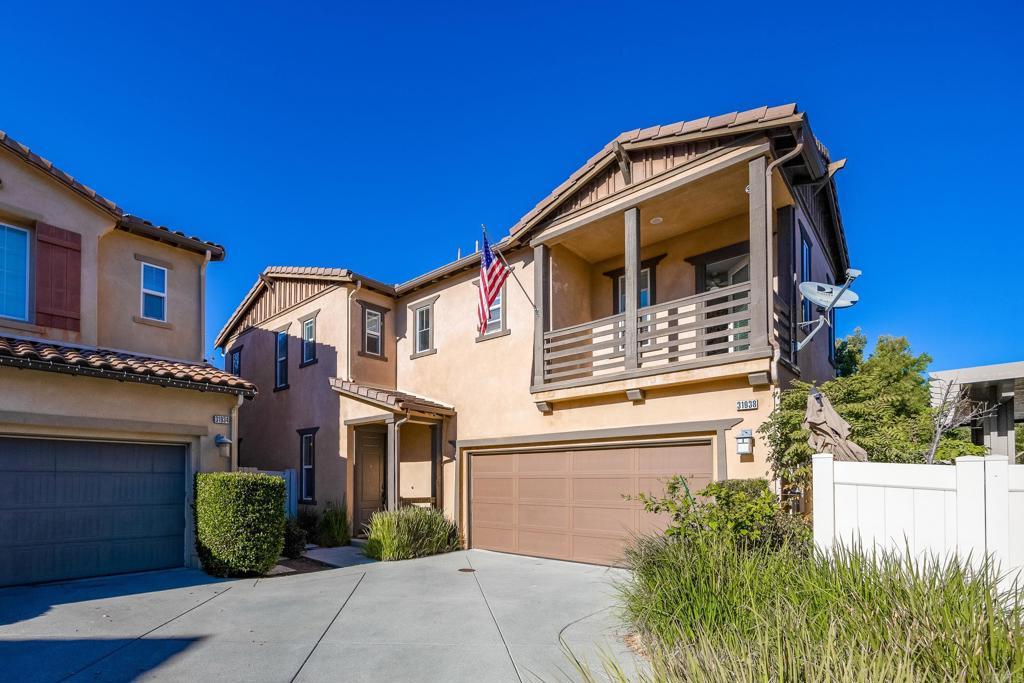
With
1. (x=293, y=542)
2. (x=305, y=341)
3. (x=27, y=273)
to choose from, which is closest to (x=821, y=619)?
(x=293, y=542)

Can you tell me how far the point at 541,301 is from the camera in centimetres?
1227

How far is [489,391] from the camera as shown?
533 inches

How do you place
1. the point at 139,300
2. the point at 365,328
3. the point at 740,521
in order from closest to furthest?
the point at 740,521, the point at 139,300, the point at 365,328

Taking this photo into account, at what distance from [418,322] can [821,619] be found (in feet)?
42.3

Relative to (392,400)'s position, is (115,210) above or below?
above

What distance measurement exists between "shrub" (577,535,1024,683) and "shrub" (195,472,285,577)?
6835 millimetres

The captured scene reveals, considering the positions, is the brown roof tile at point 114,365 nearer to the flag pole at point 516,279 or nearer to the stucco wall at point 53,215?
the stucco wall at point 53,215

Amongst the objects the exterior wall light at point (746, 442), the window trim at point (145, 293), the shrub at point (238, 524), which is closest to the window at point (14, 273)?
the window trim at point (145, 293)

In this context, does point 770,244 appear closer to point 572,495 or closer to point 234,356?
point 572,495

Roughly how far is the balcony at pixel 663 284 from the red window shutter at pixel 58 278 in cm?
869

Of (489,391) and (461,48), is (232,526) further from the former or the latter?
(461,48)

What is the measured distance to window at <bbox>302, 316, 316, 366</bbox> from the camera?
16578 millimetres

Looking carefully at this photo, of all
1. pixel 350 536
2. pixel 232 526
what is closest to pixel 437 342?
pixel 350 536

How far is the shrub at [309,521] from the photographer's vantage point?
14312 millimetres
